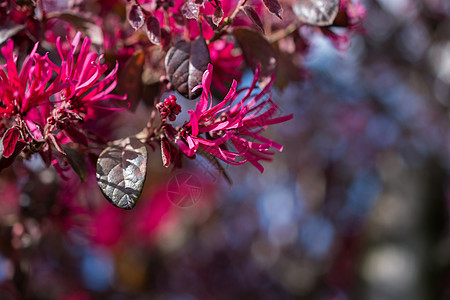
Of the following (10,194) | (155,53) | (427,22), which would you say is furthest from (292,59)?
→ (427,22)

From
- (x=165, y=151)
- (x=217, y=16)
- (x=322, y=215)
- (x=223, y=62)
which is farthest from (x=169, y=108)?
(x=322, y=215)

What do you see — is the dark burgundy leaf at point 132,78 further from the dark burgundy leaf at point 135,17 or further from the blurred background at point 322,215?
the blurred background at point 322,215

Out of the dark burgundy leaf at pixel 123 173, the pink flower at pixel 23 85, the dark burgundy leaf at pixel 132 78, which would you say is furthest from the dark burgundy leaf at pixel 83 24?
the dark burgundy leaf at pixel 123 173

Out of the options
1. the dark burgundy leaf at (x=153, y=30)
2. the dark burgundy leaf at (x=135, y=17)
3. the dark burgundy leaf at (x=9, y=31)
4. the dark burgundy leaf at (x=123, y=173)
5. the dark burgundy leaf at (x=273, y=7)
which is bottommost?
the dark burgundy leaf at (x=123, y=173)

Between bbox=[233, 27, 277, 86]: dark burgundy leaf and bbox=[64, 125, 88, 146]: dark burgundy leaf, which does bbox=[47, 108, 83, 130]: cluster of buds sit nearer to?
Answer: bbox=[64, 125, 88, 146]: dark burgundy leaf

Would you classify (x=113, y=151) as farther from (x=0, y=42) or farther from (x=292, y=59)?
(x=292, y=59)
